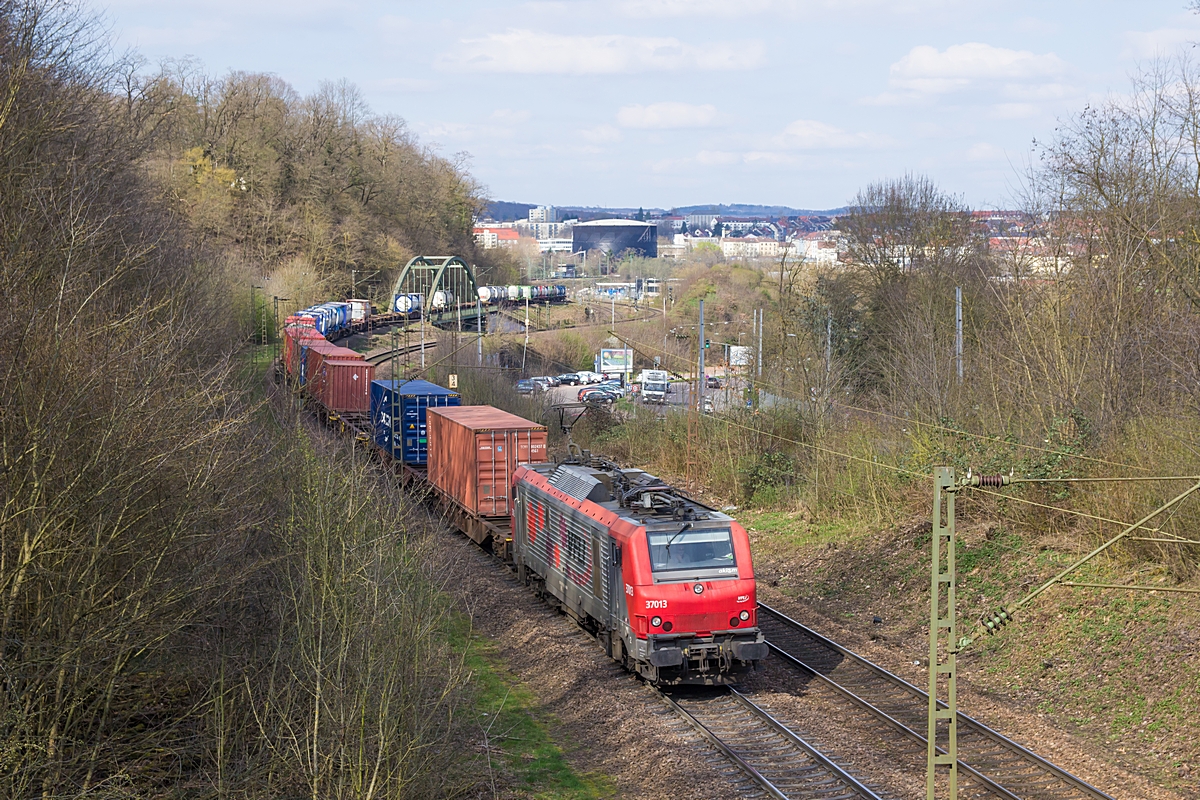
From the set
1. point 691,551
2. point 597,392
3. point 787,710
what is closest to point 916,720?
point 787,710

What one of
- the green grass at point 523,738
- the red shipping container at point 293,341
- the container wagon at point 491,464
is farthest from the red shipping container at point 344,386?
the green grass at point 523,738

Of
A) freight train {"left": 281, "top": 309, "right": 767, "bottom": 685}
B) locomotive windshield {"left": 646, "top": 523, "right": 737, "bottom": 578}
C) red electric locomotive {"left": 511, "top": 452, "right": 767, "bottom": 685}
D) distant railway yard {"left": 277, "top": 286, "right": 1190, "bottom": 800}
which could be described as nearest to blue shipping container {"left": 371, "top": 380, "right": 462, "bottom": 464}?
freight train {"left": 281, "top": 309, "right": 767, "bottom": 685}

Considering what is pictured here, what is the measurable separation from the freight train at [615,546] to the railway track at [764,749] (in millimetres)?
465

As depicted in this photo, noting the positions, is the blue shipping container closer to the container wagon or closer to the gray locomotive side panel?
the container wagon

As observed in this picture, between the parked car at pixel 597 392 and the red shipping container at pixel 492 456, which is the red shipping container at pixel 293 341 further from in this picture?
the red shipping container at pixel 492 456

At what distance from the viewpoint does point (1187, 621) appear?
17.1m

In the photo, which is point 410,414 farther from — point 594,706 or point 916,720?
point 916,720

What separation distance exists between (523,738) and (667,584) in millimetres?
3047

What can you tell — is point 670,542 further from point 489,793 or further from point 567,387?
point 567,387

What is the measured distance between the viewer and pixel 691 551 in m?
16.3

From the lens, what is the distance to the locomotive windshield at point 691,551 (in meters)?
16.1

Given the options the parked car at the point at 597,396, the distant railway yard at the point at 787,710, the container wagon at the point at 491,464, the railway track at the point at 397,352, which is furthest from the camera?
the railway track at the point at 397,352

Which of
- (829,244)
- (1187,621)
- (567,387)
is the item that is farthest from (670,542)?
(567,387)

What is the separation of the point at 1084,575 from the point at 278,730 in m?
15.2
